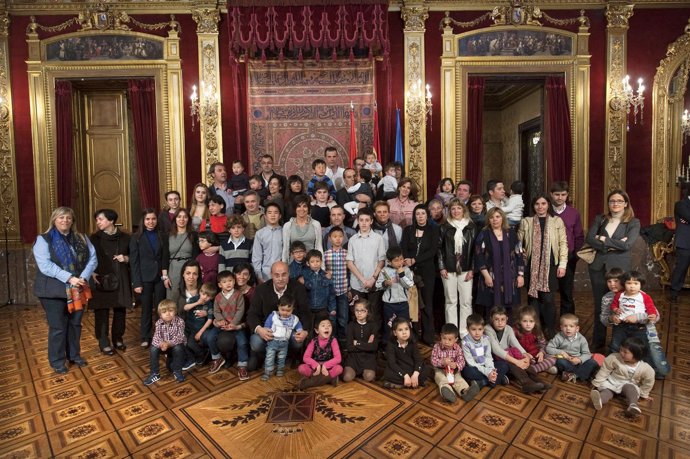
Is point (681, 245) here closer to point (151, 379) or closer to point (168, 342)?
point (168, 342)

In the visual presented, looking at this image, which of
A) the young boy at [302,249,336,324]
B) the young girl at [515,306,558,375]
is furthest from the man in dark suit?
the young boy at [302,249,336,324]

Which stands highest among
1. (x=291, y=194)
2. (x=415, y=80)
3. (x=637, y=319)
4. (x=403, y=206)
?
(x=415, y=80)

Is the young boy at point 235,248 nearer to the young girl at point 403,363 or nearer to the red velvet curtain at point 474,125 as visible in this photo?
the young girl at point 403,363

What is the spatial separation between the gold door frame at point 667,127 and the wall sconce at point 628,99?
11.7 inches

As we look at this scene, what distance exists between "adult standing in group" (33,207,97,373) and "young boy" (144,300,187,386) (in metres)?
0.91

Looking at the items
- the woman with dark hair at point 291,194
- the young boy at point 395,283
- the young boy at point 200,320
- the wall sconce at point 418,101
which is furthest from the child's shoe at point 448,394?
the wall sconce at point 418,101

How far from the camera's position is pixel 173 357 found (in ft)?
13.5

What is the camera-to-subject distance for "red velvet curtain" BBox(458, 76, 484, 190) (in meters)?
7.31

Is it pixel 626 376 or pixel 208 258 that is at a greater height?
pixel 208 258

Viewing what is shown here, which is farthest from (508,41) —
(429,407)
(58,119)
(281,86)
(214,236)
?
(58,119)

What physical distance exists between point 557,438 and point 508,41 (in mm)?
6208

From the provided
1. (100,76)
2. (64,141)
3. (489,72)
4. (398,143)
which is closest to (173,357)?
(398,143)

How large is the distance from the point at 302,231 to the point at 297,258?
13.3 inches

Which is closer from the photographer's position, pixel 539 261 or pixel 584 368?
pixel 584 368
